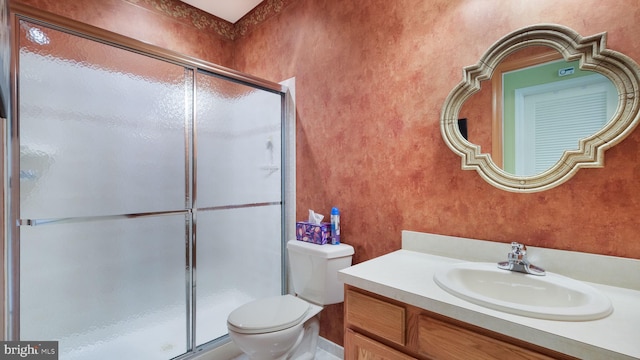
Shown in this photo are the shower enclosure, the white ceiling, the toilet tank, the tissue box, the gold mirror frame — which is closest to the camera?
the gold mirror frame

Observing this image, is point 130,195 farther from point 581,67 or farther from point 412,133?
point 581,67

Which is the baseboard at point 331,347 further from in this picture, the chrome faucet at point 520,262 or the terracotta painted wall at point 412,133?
the chrome faucet at point 520,262

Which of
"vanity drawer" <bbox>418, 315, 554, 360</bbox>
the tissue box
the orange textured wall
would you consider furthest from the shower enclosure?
"vanity drawer" <bbox>418, 315, 554, 360</bbox>

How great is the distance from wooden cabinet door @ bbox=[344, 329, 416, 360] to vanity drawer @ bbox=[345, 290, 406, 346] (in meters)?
0.04

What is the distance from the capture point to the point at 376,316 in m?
1.11

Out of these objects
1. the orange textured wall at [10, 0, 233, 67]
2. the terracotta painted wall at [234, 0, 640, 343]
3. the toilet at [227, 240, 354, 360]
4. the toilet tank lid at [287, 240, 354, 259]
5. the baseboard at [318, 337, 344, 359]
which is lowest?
the baseboard at [318, 337, 344, 359]

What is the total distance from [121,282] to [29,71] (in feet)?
3.60

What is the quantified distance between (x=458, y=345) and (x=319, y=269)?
0.91 m

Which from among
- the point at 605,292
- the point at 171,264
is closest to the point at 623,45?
the point at 605,292

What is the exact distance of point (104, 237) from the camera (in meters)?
1.53

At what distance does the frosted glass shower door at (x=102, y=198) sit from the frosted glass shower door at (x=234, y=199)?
114 mm

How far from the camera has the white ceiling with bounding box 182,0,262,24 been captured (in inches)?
95.4

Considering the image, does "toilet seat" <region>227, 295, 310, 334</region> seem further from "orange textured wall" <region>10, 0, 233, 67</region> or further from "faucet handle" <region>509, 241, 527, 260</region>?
"orange textured wall" <region>10, 0, 233, 67</region>

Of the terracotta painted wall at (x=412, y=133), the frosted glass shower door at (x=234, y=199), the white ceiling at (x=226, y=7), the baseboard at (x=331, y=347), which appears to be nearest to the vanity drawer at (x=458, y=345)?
the terracotta painted wall at (x=412, y=133)
